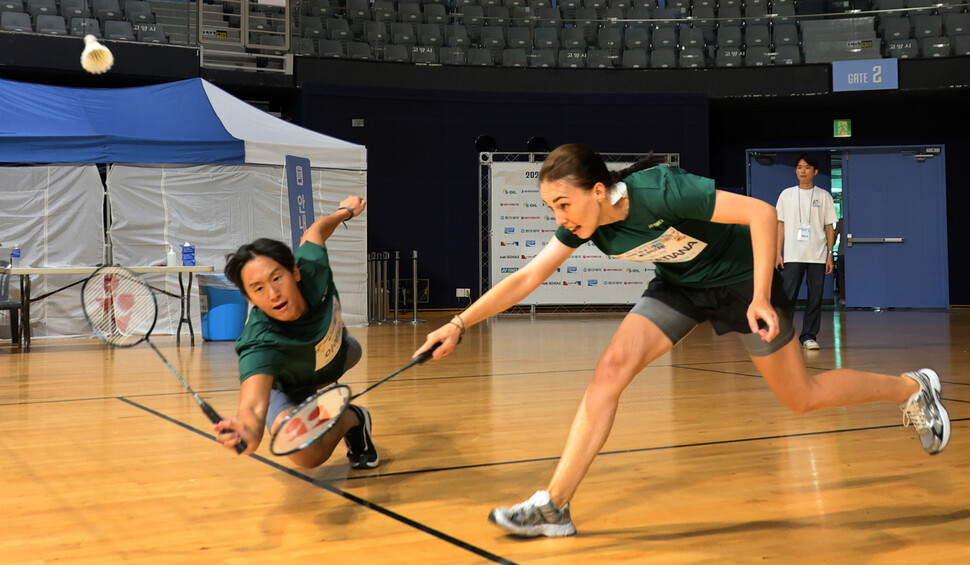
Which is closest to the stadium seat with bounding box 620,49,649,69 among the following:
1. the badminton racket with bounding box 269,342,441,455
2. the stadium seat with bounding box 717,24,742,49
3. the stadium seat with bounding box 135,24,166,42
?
the stadium seat with bounding box 717,24,742,49

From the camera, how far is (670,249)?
2570mm

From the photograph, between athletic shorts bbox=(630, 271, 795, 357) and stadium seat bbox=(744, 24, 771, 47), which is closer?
athletic shorts bbox=(630, 271, 795, 357)

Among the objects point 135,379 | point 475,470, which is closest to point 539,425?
point 475,470

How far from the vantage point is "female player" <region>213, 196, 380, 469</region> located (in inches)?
101

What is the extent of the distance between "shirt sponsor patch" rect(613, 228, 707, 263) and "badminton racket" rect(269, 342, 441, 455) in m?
0.67

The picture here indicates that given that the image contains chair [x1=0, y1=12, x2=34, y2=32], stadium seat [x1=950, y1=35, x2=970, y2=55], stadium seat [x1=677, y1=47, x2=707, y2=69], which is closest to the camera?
chair [x1=0, y1=12, x2=34, y2=32]

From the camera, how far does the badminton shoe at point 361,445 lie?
3197 mm

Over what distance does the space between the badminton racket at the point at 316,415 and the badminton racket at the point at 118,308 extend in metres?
1.10

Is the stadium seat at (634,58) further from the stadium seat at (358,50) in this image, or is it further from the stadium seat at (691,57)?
the stadium seat at (358,50)

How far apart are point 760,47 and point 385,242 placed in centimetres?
753

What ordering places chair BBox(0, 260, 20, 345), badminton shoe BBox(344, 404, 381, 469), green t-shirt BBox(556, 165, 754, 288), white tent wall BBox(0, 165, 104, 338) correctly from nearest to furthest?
1. green t-shirt BBox(556, 165, 754, 288)
2. badminton shoe BBox(344, 404, 381, 469)
3. chair BBox(0, 260, 20, 345)
4. white tent wall BBox(0, 165, 104, 338)

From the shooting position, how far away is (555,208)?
234 centimetres

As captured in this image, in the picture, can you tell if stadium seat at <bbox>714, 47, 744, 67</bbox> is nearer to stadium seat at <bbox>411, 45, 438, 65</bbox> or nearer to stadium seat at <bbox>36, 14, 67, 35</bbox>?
stadium seat at <bbox>411, 45, 438, 65</bbox>

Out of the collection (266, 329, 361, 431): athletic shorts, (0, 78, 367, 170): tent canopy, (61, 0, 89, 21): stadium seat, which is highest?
(61, 0, 89, 21): stadium seat
